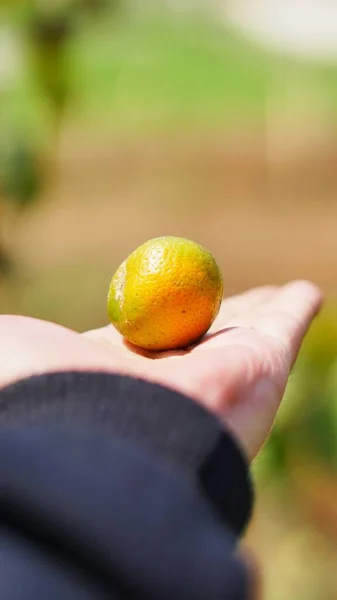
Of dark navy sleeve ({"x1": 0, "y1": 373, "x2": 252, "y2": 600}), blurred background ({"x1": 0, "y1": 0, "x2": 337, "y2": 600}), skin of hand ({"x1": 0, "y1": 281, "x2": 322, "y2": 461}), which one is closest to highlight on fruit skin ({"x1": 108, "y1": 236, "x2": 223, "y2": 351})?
skin of hand ({"x1": 0, "y1": 281, "x2": 322, "y2": 461})

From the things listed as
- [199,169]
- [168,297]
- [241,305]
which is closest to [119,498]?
[168,297]

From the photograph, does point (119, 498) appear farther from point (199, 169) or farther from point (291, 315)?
point (199, 169)

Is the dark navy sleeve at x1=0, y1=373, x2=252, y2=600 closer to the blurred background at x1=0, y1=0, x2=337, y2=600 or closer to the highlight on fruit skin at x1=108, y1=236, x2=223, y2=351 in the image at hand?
the highlight on fruit skin at x1=108, y1=236, x2=223, y2=351

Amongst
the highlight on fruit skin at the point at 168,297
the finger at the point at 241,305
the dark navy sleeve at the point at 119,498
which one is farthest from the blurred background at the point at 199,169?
the dark navy sleeve at the point at 119,498

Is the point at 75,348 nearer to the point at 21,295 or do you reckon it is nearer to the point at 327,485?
the point at 327,485

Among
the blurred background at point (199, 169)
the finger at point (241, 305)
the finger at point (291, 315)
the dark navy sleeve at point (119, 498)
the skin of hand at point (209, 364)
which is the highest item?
the dark navy sleeve at point (119, 498)

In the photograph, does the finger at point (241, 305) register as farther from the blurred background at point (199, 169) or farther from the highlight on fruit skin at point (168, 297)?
the blurred background at point (199, 169)
